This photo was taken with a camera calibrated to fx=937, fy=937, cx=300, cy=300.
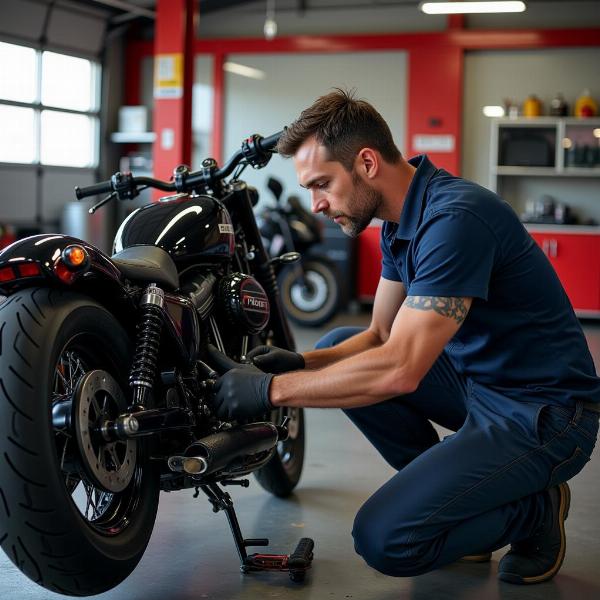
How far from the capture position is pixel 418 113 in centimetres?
966

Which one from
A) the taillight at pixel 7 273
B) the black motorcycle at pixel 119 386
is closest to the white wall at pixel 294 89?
the black motorcycle at pixel 119 386

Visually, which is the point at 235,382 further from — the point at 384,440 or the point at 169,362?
the point at 384,440

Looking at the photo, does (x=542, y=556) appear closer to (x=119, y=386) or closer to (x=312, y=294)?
(x=119, y=386)

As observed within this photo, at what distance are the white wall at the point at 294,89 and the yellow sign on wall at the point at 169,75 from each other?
2.13 m

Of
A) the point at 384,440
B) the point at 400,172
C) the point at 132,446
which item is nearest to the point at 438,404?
the point at 384,440

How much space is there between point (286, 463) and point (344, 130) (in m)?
1.18

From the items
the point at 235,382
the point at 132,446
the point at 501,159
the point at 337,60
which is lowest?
the point at 132,446

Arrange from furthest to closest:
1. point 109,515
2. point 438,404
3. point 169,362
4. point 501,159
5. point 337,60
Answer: point 337,60, point 501,159, point 438,404, point 169,362, point 109,515

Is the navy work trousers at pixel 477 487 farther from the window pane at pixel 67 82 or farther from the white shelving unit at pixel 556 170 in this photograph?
the window pane at pixel 67 82

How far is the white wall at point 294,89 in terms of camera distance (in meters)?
9.77

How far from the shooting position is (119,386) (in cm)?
184

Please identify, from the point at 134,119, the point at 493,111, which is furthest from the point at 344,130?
the point at 134,119

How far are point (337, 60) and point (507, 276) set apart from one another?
8.40 m

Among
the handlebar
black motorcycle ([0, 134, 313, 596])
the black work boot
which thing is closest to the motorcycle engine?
black motorcycle ([0, 134, 313, 596])
